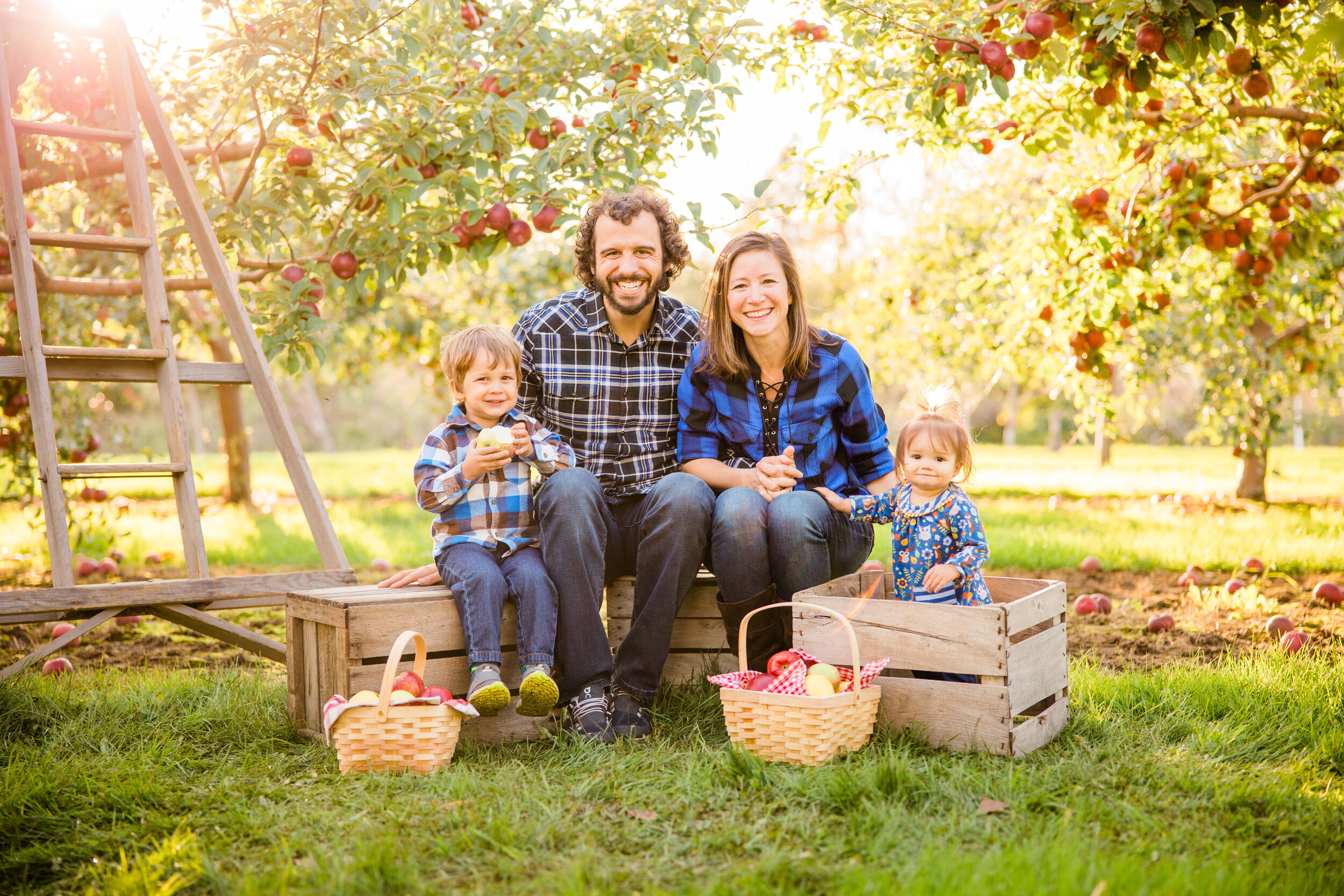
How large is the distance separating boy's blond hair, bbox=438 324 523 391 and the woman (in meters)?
0.54

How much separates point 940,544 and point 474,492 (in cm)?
128

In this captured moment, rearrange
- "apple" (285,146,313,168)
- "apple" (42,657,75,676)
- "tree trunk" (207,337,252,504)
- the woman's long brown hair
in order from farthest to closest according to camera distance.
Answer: "tree trunk" (207,337,252,504) < "apple" (285,146,313,168) < "apple" (42,657,75,676) < the woman's long brown hair

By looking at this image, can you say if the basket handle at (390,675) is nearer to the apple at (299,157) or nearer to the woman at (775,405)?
the woman at (775,405)

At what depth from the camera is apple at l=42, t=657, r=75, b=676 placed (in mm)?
3363

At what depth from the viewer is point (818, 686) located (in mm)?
2285

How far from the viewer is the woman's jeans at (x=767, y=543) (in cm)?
266

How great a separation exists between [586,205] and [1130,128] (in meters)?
2.31

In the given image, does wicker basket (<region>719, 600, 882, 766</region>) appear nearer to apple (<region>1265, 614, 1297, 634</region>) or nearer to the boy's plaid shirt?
the boy's plaid shirt

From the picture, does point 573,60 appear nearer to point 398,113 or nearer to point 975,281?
point 398,113

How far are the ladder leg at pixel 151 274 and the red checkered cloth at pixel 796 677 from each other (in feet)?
5.90

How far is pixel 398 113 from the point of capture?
348 cm

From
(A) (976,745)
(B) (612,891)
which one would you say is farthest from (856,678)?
(B) (612,891)

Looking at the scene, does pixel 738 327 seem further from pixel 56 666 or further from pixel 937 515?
pixel 56 666

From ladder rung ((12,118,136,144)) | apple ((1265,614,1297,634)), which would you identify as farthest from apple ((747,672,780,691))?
ladder rung ((12,118,136,144))
